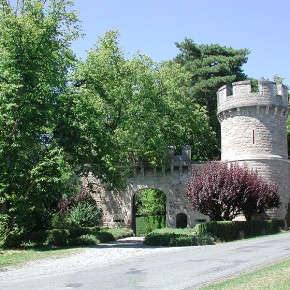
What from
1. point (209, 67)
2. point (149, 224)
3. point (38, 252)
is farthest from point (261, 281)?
point (209, 67)

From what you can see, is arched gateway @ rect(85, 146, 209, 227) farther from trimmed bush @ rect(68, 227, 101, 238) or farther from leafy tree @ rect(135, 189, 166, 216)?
leafy tree @ rect(135, 189, 166, 216)

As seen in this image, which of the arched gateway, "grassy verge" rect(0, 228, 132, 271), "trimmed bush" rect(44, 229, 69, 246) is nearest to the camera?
"grassy verge" rect(0, 228, 132, 271)

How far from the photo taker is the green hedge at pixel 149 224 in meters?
32.8

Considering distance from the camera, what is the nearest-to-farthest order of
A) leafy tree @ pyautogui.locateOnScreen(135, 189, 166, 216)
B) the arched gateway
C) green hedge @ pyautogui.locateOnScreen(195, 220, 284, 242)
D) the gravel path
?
the gravel path
green hedge @ pyautogui.locateOnScreen(195, 220, 284, 242)
the arched gateway
leafy tree @ pyautogui.locateOnScreen(135, 189, 166, 216)

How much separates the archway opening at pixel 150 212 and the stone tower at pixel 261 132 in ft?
27.1

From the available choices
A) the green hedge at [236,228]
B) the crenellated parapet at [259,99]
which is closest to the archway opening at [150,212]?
the green hedge at [236,228]

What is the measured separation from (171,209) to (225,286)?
2031 centimetres

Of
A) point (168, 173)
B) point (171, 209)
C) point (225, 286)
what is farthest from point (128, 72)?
point (225, 286)

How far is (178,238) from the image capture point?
19156 mm

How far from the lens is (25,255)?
50.7 feet

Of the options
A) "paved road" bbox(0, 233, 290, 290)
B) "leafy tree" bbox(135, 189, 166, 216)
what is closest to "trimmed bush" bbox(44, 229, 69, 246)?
"paved road" bbox(0, 233, 290, 290)

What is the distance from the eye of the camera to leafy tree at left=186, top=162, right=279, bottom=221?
74.1 ft

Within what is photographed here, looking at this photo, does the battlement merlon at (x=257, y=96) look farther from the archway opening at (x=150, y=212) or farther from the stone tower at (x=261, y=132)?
the archway opening at (x=150, y=212)

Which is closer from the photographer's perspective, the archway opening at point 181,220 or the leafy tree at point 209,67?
the archway opening at point 181,220
